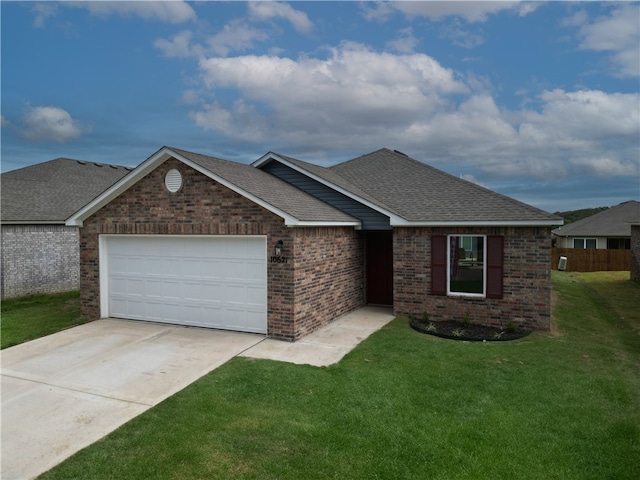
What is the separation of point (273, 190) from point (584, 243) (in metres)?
29.9

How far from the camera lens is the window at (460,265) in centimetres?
1156

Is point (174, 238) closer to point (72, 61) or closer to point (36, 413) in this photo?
point (36, 413)

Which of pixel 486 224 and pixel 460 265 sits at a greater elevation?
pixel 486 224

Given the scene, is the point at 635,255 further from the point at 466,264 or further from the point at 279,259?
the point at 279,259

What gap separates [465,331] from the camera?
1089 cm

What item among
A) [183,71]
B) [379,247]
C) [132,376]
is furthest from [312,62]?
[132,376]

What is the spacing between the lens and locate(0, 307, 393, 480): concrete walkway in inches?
222

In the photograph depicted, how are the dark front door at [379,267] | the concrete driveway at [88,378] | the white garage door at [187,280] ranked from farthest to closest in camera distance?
the dark front door at [379,267] < the white garage door at [187,280] < the concrete driveway at [88,378]

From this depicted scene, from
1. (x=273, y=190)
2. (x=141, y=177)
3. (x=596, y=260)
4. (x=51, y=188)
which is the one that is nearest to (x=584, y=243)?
→ (x=596, y=260)

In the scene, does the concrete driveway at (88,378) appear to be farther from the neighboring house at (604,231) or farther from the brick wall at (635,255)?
the neighboring house at (604,231)

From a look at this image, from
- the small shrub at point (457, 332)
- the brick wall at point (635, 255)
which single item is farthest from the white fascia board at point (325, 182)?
the brick wall at point (635, 255)

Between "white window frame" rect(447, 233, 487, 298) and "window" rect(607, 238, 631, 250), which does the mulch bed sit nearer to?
"white window frame" rect(447, 233, 487, 298)

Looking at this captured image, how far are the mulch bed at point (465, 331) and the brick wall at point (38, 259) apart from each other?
1475 centimetres

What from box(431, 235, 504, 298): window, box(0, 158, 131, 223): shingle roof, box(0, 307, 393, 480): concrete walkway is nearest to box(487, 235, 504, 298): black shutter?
box(431, 235, 504, 298): window
